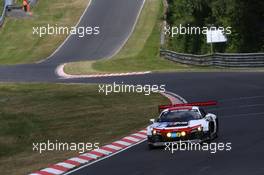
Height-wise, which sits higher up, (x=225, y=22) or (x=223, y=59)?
(x=225, y=22)

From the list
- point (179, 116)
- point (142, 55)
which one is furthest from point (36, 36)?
point (179, 116)

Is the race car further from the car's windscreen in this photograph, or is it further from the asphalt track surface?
the asphalt track surface

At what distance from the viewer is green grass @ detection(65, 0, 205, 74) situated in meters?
51.6

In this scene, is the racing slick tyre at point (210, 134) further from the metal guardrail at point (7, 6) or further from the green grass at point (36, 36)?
the metal guardrail at point (7, 6)

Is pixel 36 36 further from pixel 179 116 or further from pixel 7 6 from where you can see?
pixel 179 116

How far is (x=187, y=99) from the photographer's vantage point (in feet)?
108

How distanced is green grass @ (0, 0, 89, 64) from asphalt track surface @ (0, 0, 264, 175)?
67.2 inches

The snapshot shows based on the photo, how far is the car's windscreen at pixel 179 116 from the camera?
70.5 feet

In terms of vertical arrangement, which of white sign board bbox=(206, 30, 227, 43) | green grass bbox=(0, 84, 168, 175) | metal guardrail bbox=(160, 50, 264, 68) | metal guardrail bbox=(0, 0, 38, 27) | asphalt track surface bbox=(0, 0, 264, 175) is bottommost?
green grass bbox=(0, 84, 168, 175)

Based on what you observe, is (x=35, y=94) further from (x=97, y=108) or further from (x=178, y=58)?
(x=178, y=58)

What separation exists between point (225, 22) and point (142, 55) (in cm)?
799

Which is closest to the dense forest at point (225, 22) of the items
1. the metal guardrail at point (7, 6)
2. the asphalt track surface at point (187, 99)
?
the asphalt track surface at point (187, 99)

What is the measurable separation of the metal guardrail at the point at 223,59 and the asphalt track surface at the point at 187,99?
4516 mm

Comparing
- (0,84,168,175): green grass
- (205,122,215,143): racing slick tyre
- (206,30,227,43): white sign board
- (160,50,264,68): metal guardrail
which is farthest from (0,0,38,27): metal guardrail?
(205,122,215,143): racing slick tyre
